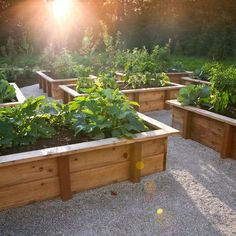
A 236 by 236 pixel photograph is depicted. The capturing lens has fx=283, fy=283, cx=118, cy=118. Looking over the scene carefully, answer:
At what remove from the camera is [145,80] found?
18.8 feet

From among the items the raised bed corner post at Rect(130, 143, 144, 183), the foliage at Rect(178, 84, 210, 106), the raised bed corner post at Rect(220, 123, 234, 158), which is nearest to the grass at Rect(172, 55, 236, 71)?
the foliage at Rect(178, 84, 210, 106)

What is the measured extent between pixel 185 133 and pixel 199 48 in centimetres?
1161

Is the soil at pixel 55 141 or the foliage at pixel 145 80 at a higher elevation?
the foliage at pixel 145 80

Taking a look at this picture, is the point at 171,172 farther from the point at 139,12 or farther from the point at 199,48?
the point at 139,12

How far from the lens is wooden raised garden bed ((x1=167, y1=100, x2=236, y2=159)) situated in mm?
3428

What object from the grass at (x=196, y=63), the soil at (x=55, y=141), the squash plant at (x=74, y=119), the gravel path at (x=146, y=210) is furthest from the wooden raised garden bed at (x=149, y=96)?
the grass at (x=196, y=63)

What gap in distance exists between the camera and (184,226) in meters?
2.30

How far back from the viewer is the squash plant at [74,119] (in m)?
2.68

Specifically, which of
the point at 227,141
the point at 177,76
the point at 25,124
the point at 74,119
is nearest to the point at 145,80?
the point at 177,76

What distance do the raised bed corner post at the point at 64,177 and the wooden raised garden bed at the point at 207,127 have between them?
198 cm

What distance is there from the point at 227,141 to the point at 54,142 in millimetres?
2045

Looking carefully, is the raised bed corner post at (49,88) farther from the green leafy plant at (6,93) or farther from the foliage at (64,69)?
the green leafy plant at (6,93)

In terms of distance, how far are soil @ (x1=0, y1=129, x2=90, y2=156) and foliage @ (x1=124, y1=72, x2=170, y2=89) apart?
111 inches

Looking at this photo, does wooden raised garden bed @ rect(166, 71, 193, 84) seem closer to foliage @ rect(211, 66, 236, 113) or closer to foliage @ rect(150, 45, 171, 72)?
foliage @ rect(150, 45, 171, 72)
